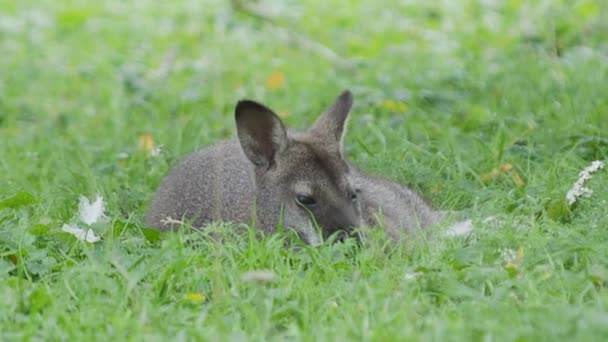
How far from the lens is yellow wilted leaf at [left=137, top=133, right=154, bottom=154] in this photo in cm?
713

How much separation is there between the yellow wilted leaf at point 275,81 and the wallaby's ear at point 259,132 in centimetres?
364

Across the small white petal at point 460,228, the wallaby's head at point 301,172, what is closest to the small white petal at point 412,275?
the small white petal at point 460,228

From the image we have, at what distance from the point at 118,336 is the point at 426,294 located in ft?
3.61

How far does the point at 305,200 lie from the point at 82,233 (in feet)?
3.29

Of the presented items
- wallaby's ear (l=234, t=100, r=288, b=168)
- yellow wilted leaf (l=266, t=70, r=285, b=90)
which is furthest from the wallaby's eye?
yellow wilted leaf (l=266, t=70, r=285, b=90)

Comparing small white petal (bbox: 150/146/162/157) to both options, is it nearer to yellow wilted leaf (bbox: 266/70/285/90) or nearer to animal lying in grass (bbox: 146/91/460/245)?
animal lying in grass (bbox: 146/91/460/245)

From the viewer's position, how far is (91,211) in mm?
5473

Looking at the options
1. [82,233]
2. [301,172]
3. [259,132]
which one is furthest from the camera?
[259,132]

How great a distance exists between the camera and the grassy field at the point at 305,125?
409 cm

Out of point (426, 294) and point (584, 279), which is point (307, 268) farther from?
point (584, 279)

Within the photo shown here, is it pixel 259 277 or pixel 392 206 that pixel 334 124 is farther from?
pixel 259 277

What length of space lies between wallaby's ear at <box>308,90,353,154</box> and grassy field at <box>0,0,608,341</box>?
76 cm

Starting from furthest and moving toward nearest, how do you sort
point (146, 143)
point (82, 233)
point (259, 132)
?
1. point (146, 143)
2. point (259, 132)
3. point (82, 233)

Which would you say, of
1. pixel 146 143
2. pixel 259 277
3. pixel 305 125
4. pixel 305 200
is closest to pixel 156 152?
pixel 146 143
